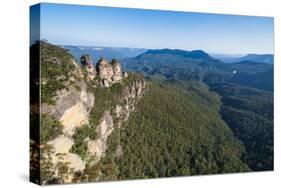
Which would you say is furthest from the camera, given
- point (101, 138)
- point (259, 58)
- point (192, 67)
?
point (259, 58)

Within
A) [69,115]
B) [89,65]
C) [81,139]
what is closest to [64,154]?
[81,139]

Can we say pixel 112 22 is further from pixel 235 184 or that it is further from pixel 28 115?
pixel 235 184

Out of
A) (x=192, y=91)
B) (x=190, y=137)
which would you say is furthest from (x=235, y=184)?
(x=192, y=91)

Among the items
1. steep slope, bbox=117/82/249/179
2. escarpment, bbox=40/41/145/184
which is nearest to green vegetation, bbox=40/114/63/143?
escarpment, bbox=40/41/145/184

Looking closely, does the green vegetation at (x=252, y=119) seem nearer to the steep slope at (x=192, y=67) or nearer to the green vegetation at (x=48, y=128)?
the steep slope at (x=192, y=67)

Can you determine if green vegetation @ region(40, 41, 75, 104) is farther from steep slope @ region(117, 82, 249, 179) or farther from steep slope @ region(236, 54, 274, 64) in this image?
steep slope @ region(236, 54, 274, 64)

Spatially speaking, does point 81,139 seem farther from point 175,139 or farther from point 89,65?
point 175,139

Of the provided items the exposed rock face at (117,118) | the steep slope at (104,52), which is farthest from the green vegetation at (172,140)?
the steep slope at (104,52)
